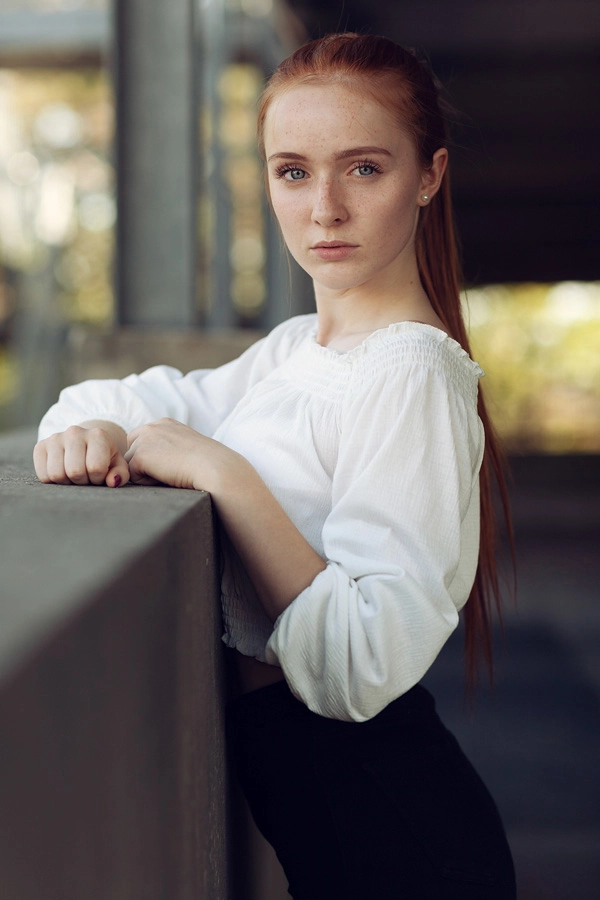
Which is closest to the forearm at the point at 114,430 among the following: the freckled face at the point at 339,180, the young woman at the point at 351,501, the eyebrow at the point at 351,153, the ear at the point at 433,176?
the young woman at the point at 351,501

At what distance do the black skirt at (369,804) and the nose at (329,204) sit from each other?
0.73 meters

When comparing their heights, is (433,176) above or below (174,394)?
above

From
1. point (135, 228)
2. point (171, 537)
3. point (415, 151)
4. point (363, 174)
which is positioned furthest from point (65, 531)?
point (135, 228)

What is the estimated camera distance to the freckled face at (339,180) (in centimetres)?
152

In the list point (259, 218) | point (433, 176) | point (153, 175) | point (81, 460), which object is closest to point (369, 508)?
point (81, 460)

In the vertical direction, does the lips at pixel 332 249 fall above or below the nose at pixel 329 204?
below

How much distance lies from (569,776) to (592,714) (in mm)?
679

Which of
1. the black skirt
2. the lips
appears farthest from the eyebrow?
the black skirt

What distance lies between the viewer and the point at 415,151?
1611mm

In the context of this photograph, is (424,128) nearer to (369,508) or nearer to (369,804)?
(369,508)

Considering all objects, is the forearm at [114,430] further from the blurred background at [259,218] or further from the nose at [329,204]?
the blurred background at [259,218]

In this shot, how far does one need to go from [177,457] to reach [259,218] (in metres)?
9.72

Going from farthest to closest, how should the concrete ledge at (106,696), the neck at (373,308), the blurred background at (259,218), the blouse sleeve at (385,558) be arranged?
1. the blurred background at (259,218)
2. the neck at (373,308)
3. the blouse sleeve at (385,558)
4. the concrete ledge at (106,696)

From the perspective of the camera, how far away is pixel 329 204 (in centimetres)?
152
